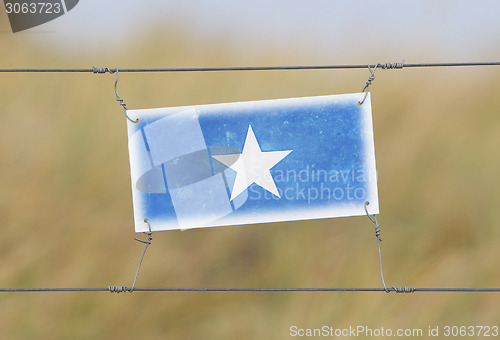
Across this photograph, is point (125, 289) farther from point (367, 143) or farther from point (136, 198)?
point (367, 143)

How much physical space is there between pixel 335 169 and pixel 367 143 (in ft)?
0.36

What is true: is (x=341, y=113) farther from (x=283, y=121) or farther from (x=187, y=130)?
(x=187, y=130)

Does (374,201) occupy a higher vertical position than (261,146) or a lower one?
lower

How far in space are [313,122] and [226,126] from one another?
236mm

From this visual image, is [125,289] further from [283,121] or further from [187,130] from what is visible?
[283,121]

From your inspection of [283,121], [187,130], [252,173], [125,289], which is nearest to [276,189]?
[252,173]

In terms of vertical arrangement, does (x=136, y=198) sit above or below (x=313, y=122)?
below

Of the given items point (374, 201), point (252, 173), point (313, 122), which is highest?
point (313, 122)

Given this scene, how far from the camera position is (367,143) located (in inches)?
58.1

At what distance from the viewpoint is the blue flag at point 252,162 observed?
4.83 ft

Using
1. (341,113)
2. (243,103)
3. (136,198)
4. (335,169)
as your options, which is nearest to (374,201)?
(335,169)

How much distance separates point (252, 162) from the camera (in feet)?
4.87

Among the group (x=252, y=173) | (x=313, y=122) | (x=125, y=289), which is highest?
(x=313, y=122)

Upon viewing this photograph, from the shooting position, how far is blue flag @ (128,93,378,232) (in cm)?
147
